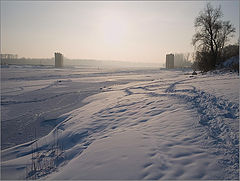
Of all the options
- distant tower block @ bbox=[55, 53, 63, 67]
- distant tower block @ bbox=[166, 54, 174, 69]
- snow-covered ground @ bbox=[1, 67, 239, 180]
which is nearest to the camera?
snow-covered ground @ bbox=[1, 67, 239, 180]

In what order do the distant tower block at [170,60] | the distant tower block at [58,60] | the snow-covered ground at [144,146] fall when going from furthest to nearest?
the distant tower block at [170,60] < the distant tower block at [58,60] < the snow-covered ground at [144,146]

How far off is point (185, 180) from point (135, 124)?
2.29 metres

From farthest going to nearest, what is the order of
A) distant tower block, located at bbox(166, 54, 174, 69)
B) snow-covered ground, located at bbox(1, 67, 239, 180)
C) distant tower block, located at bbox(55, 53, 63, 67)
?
1. distant tower block, located at bbox(166, 54, 174, 69)
2. distant tower block, located at bbox(55, 53, 63, 67)
3. snow-covered ground, located at bbox(1, 67, 239, 180)

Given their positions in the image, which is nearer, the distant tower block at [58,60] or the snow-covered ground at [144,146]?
the snow-covered ground at [144,146]

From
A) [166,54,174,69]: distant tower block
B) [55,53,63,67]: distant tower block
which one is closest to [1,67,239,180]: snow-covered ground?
[166,54,174,69]: distant tower block

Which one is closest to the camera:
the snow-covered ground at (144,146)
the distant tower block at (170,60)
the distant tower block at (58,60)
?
the snow-covered ground at (144,146)

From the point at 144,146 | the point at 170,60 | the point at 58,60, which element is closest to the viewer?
the point at 144,146

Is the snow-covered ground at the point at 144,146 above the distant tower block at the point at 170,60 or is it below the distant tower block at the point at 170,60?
below

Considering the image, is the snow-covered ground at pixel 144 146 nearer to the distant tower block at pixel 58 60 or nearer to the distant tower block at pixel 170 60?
the distant tower block at pixel 170 60

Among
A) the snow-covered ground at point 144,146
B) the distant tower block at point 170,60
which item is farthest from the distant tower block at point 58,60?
the snow-covered ground at point 144,146

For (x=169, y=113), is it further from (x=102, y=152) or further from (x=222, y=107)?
(x=102, y=152)

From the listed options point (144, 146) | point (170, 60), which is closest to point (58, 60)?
point (170, 60)

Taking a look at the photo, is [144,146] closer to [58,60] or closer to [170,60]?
[170,60]

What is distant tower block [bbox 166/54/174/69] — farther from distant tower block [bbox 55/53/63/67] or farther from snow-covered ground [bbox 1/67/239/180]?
snow-covered ground [bbox 1/67/239/180]
